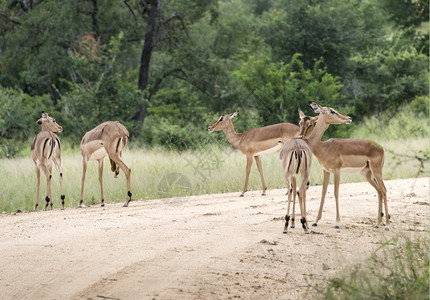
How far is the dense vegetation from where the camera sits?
2203 cm

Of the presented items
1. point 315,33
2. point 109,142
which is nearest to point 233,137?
point 109,142

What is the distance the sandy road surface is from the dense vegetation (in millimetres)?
10782

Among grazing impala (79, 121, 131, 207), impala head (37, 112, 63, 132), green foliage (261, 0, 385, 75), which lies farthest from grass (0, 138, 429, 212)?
green foliage (261, 0, 385, 75)

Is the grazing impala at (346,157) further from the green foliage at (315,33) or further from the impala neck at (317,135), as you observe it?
the green foliage at (315,33)

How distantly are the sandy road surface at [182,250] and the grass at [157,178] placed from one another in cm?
205

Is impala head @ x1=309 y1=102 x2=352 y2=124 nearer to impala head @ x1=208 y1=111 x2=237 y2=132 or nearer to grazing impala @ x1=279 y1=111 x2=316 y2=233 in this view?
grazing impala @ x1=279 y1=111 x2=316 y2=233

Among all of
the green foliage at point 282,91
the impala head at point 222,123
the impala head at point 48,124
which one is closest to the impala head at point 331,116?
the impala head at point 222,123

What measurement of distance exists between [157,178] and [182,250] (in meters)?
6.99

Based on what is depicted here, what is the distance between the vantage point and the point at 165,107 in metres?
27.6

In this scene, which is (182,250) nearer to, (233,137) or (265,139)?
(265,139)

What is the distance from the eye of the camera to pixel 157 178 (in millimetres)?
13477

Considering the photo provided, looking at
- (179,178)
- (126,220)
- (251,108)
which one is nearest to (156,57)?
(251,108)

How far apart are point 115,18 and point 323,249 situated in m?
21.6

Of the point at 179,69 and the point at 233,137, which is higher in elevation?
the point at 179,69
